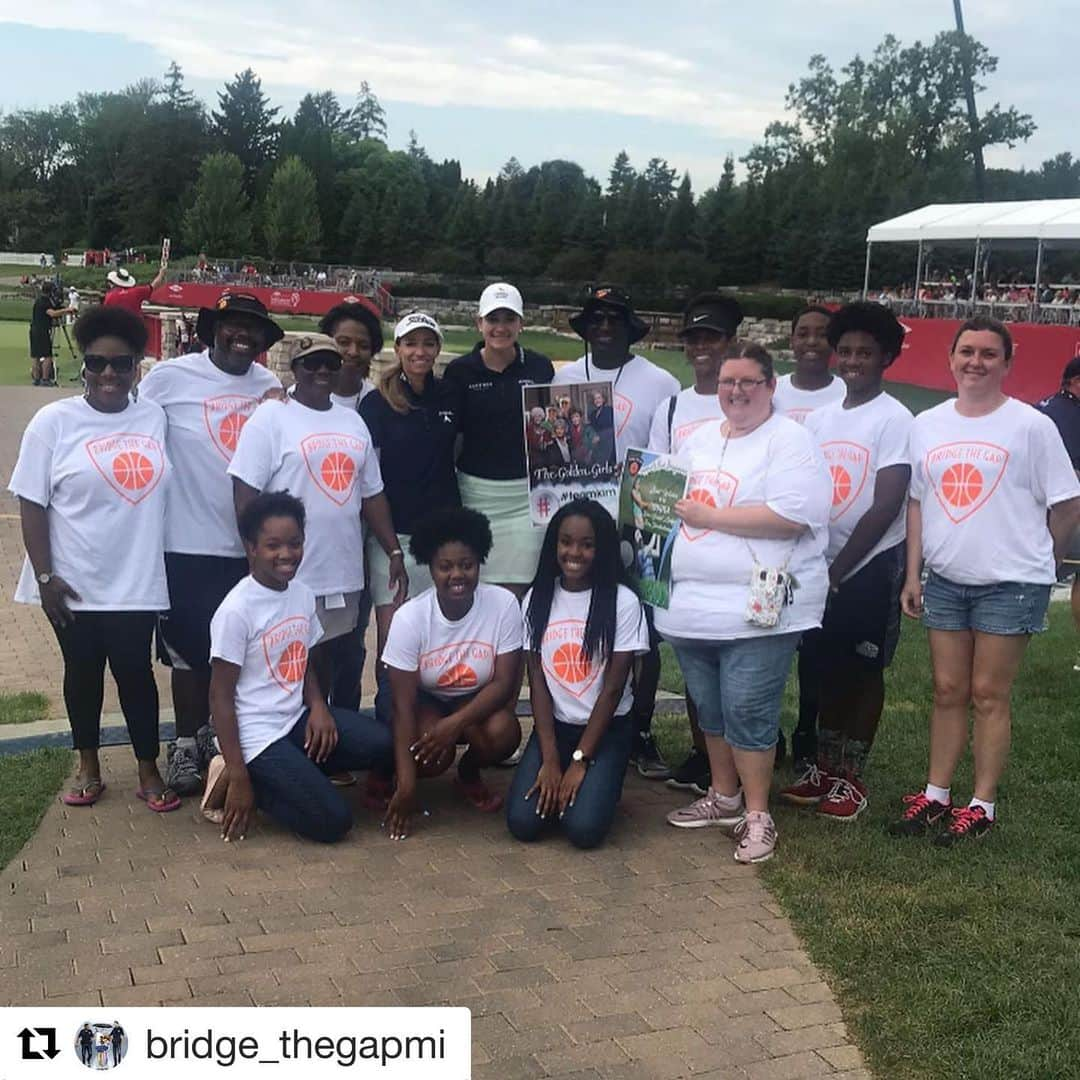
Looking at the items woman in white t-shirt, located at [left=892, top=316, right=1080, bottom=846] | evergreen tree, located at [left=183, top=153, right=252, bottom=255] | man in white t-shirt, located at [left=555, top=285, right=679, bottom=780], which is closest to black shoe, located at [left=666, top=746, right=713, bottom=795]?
man in white t-shirt, located at [left=555, top=285, right=679, bottom=780]

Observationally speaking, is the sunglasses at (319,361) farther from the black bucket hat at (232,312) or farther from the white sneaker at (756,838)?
the white sneaker at (756,838)

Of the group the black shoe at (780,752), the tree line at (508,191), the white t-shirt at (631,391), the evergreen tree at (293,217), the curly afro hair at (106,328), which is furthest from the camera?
the evergreen tree at (293,217)

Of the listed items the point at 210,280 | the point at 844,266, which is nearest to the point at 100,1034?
the point at 210,280

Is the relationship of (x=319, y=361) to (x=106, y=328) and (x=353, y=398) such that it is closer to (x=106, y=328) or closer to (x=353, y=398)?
(x=353, y=398)

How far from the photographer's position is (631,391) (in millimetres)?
5199

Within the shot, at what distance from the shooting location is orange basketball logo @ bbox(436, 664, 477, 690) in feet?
15.9

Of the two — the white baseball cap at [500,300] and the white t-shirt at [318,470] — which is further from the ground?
the white baseball cap at [500,300]

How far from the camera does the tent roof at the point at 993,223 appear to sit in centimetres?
2748

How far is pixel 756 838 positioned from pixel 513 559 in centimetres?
154

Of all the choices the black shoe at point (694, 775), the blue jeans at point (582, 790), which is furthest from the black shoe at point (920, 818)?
the blue jeans at point (582, 790)

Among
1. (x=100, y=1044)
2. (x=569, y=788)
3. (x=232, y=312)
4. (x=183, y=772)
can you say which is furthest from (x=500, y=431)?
(x=100, y=1044)

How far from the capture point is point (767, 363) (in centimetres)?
438

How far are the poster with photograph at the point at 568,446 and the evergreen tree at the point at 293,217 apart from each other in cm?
7025

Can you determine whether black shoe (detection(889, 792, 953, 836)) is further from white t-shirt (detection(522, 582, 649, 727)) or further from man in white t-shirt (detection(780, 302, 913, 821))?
white t-shirt (detection(522, 582, 649, 727))
